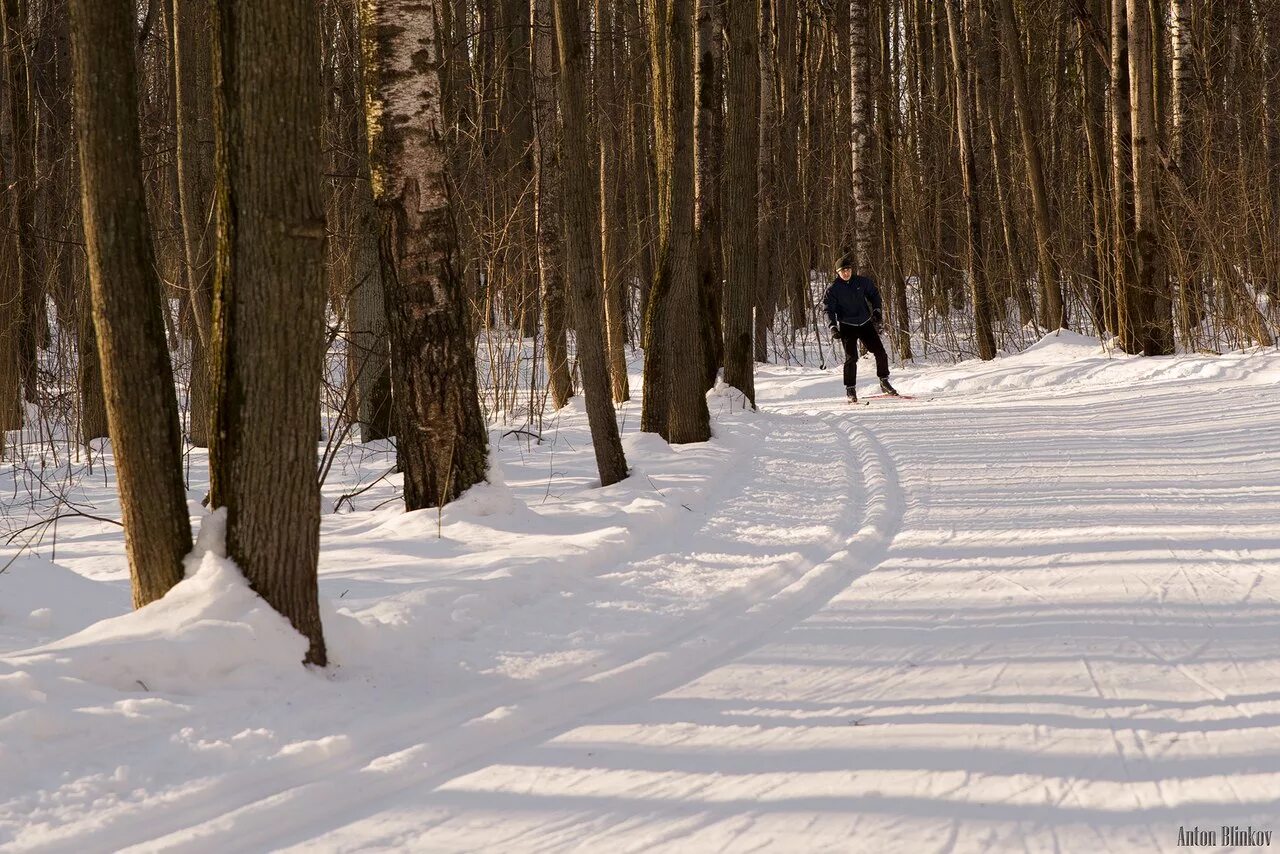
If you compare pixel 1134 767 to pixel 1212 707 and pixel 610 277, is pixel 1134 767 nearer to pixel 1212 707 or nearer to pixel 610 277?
pixel 1212 707

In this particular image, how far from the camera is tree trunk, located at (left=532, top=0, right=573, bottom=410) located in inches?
528

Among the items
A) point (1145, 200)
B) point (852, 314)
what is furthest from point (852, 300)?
point (1145, 200)

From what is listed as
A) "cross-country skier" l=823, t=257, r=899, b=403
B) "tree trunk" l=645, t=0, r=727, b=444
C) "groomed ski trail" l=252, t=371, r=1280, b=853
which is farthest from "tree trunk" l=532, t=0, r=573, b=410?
"groomed ski trail" l=252, t=371, r=1280, b=853

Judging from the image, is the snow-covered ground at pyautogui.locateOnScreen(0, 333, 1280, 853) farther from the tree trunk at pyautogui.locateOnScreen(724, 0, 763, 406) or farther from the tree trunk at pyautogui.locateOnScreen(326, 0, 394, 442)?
the tree trunk at pyautogui.locateOnScreen(724, 0, 763, 406)

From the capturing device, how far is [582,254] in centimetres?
874

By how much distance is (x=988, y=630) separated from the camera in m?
5.07

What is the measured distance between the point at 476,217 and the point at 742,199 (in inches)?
133

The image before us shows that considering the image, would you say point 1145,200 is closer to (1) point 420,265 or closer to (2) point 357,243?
(2) point 357,243

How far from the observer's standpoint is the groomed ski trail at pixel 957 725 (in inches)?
128

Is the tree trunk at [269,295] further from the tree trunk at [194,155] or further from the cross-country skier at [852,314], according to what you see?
the cross-country skier at [852,314]

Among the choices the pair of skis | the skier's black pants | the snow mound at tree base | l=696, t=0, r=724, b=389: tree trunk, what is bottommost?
the snow mound at tree base

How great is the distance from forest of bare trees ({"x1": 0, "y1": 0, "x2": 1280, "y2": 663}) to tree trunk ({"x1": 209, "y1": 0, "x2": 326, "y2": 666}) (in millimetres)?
12

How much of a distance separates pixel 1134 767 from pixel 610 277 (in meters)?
13.5

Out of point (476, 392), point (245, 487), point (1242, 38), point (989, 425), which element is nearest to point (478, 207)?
point (476, 392)
